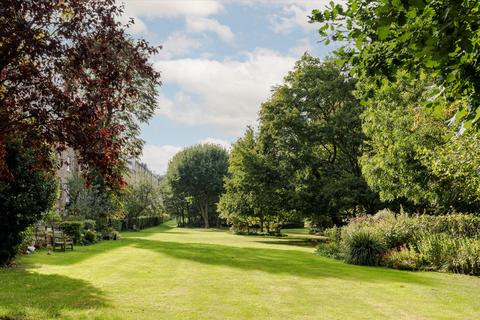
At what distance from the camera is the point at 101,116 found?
7863mm

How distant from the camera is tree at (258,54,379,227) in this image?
1387 inches

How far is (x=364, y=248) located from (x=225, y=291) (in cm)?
983

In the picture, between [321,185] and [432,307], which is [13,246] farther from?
[321,185]

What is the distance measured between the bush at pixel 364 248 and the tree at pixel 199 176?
5328cm

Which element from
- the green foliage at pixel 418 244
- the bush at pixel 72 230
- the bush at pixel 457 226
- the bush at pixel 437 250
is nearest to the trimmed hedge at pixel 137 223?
the bush at pixel 72 230

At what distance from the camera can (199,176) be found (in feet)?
243

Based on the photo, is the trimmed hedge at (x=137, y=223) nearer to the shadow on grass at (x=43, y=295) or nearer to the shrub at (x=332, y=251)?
the shrub at (x=332, y=251)

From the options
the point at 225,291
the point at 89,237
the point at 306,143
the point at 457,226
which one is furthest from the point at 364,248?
the point at 89,237

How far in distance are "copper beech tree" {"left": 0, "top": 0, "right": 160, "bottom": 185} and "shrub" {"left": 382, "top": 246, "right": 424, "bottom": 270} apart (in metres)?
14.4

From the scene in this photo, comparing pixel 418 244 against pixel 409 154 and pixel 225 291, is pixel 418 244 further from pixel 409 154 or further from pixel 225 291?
pixel 225 291

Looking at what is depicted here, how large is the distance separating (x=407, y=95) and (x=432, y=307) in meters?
19.0

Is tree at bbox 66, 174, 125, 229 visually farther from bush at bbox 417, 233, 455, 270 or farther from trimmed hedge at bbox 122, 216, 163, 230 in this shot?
bush at bbox 417, 233, 455, 270

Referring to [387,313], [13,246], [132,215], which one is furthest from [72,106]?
[132,215]

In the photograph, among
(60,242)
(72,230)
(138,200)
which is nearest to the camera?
(60,242)
